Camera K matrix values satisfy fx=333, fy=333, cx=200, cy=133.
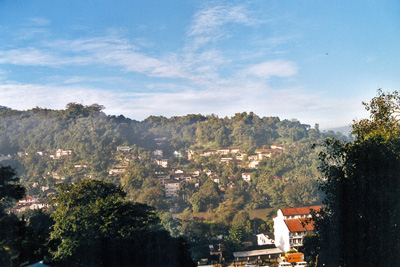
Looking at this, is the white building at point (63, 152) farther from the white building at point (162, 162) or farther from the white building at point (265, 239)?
the white building at point (265, 239)

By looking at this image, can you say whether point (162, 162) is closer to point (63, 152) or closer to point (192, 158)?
point (192, 158)

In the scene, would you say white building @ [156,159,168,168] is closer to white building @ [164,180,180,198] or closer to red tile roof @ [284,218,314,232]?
→ white building @ [164,180,180,198]

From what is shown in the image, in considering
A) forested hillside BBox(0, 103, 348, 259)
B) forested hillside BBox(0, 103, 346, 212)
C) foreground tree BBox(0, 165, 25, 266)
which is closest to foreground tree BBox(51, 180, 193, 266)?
foreground tree BBox(0, 165, 25, 266)

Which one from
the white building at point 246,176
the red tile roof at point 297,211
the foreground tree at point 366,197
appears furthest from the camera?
the white building at point 246,176

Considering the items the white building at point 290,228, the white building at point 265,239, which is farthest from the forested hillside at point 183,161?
the white building at point 290,228

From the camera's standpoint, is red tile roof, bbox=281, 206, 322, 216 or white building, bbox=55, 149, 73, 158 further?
white building, bbox=55, 149, 73, 158

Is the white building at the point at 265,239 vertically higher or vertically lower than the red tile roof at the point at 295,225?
lower

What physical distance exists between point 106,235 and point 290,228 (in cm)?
529

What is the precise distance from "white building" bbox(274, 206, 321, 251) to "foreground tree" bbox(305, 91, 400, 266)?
4.78m

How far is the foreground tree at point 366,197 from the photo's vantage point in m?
2.93

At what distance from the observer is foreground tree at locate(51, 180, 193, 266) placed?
421 cm

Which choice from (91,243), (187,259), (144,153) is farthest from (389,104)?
(144,153)

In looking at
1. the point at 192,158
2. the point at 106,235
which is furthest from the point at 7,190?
the point at 192,158

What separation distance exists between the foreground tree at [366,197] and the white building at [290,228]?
15.7 ft
